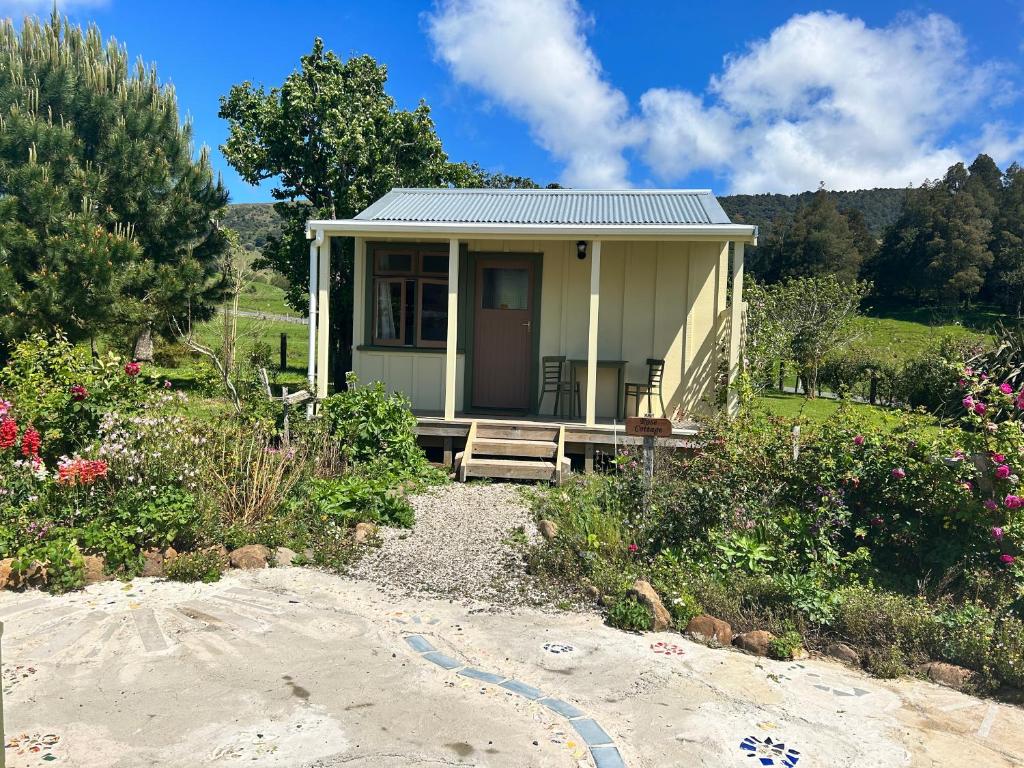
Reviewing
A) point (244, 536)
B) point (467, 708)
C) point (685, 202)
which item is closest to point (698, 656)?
point (467, 708)

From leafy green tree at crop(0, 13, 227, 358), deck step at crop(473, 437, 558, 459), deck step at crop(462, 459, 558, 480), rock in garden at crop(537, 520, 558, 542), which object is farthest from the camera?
leafy green tree at crop(0, 13, 227, 358)

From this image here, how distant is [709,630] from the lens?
4.85 meters

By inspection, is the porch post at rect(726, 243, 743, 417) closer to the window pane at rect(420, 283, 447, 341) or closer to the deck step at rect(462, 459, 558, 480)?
the deck step at rect(462, 459, 558, 480)

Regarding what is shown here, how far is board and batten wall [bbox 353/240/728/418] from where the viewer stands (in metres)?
10.7

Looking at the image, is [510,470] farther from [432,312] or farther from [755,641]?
[755,641]

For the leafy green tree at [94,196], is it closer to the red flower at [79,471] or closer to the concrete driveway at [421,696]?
the red flower at [79,471]

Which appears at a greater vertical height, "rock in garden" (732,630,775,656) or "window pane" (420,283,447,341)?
"window pane" (420,283,447,341)

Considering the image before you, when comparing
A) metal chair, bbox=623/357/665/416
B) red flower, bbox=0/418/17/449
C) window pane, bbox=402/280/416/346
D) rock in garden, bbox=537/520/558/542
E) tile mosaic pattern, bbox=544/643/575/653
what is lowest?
tile mosaic pattern, bbox=544/643/575/653

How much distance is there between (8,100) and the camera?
14891 millimetres

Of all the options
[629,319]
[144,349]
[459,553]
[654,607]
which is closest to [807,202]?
[144,349]

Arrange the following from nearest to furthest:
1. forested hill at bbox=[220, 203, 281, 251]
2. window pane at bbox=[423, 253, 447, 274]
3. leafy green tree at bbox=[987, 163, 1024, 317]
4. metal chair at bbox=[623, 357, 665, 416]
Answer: metal chair at bbox=[623, 357, 665, 416] < window pane at bbox=[423, 253, 447, 274] < leafy green tree at bbox=[987, 163, 1024, 317] < forested hill at bbox=[220, 203, 281, 251]

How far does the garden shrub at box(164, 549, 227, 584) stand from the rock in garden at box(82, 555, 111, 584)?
418 mm

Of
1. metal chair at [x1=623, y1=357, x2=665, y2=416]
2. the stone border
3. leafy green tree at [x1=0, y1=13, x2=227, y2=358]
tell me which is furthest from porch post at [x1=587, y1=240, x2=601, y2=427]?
leafy green tree at [x1=0, y1=13, x2=227, y2=358]

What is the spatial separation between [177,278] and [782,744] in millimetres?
13657
